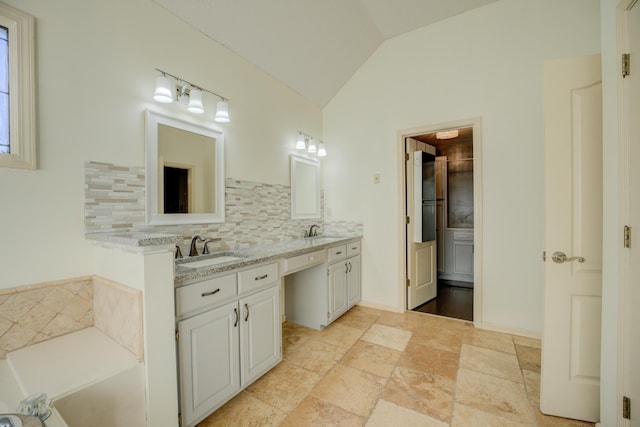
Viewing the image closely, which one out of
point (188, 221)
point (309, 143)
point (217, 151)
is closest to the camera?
point (188, 221)

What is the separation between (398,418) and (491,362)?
107 centimetres

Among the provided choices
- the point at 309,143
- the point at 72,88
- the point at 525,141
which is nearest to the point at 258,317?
the point at 72,88

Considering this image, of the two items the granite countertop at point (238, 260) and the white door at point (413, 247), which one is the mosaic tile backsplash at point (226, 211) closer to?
the granite countertop at point (238, 260)

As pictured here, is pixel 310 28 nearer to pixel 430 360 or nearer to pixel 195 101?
pixel 195 101

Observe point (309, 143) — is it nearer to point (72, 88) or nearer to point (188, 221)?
point (188, 221)

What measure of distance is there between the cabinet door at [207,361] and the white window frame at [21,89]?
3.66 feet

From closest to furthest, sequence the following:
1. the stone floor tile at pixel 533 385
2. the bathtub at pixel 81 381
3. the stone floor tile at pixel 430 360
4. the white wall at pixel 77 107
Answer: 1. the bathtub at pixel 81 381
2. the white wall at pixel 77 107
3. the stone floor tile at pixel 533 385
4. the stone floor tile at pixel 430 360

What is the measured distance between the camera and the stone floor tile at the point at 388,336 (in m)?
2.51

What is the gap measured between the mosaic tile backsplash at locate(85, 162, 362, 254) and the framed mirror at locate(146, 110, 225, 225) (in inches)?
2.6

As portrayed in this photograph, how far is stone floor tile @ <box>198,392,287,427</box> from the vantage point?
161cm

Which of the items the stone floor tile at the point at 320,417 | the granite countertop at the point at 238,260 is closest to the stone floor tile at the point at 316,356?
the stone floor tile at the point at 320,417

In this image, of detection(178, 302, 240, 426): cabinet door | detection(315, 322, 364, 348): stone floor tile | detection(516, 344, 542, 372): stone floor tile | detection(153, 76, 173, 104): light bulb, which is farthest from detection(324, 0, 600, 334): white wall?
detection(153, 76, 173, 104): light bulb

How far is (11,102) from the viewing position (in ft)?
4.30

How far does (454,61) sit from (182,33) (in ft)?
8.48
